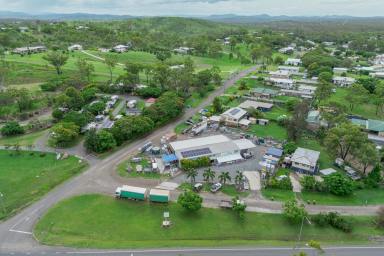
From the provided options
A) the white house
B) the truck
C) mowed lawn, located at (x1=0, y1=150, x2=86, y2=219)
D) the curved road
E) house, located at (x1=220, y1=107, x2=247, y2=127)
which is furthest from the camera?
the white house

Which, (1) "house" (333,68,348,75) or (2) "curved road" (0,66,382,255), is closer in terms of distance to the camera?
(2) "curved road" (0,66,382,255)

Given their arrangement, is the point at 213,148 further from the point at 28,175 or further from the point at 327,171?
the point at 28,175

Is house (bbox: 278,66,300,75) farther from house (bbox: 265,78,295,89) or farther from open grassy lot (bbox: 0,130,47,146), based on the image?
open grassy lot (bbox: 0,130,47,146)

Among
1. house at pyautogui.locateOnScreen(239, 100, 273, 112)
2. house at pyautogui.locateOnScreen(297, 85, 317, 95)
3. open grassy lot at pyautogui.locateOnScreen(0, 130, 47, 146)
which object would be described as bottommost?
open grassy lot at pyautogui.locateOnScreen(0, 130, 47, 146)

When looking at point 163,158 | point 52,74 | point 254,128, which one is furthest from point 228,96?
point 52,74

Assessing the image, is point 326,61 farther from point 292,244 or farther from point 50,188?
point 50,188

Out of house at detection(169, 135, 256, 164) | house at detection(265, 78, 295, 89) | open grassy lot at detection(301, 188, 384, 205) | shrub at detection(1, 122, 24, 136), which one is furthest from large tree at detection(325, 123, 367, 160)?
shrub at detection(1, 122, 24, 136)
